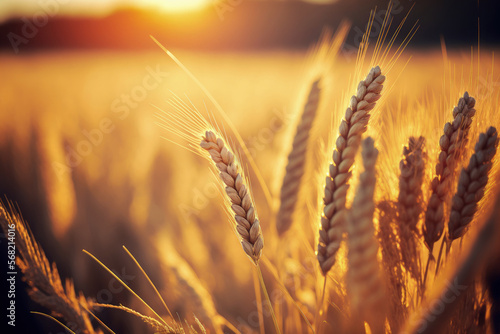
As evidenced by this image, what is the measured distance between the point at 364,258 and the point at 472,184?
28 centimetres

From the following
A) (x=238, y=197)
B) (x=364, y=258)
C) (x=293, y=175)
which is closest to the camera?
(x=364, y=258)

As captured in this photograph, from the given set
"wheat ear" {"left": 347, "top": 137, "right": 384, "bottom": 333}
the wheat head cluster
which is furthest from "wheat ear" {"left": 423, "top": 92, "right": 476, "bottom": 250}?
"wheat ear" {"left": 347, "top": 137, "right": 384, "bottom": 333}

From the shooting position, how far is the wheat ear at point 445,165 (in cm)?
63

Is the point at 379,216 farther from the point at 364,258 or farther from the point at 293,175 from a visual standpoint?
the point at 293,175

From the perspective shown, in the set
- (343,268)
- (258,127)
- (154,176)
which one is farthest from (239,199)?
(258,127)

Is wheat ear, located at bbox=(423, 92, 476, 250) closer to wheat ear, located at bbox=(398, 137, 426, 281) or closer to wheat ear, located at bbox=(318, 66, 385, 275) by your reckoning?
wheat ear, located at bbox=(398, 137, 426, 281)

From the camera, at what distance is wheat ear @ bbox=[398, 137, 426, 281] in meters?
0.66

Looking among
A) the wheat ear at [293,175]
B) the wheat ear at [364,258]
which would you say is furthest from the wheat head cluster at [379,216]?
the wheat ear at [293,175]

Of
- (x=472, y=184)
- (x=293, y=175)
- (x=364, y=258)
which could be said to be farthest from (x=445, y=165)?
(x=293, y=175)

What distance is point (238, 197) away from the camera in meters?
0.64

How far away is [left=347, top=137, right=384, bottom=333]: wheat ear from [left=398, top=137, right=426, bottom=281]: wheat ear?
146mm

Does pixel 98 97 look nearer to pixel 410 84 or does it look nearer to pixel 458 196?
pixel 410 84

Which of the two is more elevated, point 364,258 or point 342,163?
point 342,163

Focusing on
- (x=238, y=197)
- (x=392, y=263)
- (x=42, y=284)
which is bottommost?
(x=42, y=284)
